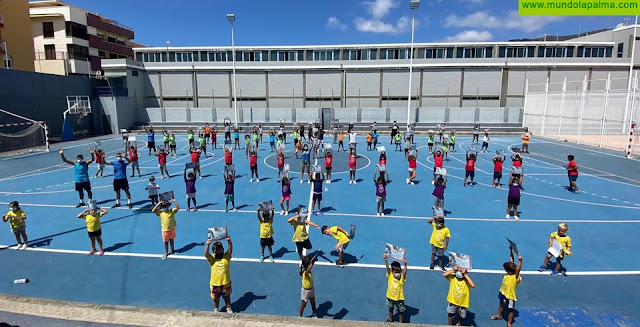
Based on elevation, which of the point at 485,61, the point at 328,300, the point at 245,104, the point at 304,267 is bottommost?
the point at 328,300

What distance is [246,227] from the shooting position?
12.7 meters

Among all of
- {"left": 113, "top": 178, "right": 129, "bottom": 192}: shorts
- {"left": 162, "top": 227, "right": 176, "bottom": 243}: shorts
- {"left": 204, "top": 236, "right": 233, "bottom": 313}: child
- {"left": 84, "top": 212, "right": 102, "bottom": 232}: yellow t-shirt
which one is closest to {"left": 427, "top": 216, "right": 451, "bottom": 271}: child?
{"left": 204, "top": 236, "right": 233, "bottom": 313}: child

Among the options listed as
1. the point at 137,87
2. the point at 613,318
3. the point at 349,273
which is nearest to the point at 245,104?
the point at 137,87

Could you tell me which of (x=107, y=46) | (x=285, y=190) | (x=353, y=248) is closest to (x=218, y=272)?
(x=353, y=248)

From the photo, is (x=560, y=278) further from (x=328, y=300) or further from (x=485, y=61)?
(x=485, y=61)

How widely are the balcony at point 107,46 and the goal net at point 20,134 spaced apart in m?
27.7

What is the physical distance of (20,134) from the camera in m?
31.0

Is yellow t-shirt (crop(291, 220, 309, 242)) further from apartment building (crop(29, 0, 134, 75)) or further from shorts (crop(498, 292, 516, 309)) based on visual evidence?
apartment building (crop(29, 0, 134, 75))

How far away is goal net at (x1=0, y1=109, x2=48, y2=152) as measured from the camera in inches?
1166

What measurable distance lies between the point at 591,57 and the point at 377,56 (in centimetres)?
3094

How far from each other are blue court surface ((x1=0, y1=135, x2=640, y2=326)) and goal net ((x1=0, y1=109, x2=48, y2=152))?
1240 cm

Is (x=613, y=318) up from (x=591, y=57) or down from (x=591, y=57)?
down

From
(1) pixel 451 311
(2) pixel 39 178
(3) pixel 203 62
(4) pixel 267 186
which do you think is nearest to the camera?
(1) pixel 451 311

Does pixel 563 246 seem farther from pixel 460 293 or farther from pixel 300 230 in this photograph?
pixel 300 230
